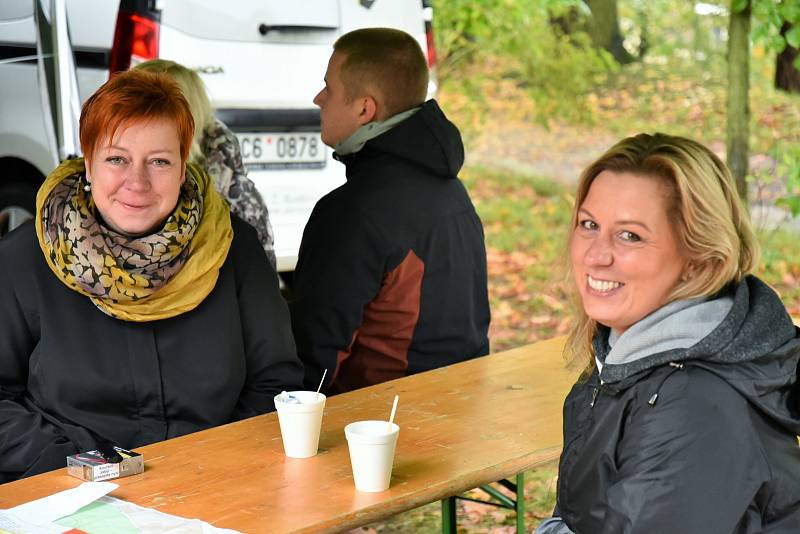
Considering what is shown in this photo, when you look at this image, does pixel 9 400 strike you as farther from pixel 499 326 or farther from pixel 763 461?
pixel 499 326

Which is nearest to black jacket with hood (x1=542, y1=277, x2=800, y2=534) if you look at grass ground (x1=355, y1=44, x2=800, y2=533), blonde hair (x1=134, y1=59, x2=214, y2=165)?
blonde hair (x1=134, y1=59, x2=214, y2=165)

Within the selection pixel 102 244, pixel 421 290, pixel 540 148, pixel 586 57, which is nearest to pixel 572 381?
pixel 421 290

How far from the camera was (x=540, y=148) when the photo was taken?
1226cm

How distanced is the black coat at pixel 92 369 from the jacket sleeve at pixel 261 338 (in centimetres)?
3

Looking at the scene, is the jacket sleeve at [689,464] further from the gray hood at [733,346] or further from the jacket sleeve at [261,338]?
the jacket sleeve at [261,338]

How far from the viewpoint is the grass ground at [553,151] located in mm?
8836

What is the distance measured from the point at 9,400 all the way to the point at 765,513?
1682 millimetres

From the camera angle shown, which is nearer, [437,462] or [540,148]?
[437,462]

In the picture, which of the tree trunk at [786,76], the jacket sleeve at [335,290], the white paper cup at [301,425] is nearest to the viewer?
the white paper cup at [301,425]

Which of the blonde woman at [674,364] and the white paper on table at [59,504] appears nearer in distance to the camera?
the blonde woman at [674,364]

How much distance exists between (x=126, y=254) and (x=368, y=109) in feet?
4.43

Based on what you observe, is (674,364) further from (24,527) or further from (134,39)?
(134,39)

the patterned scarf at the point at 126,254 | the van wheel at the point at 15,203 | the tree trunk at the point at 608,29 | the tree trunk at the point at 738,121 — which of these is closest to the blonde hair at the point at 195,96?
the van wheel at the point at 15,203

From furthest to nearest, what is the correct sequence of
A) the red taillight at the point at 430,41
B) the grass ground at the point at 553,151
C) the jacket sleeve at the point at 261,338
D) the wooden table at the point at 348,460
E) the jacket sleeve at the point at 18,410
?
the grass ground at the point at 553,151
the red taillight at the point at 430,41
the jacket sleeve at the point at 261,338
the jacket sleeve at the point at 18,410
the wooden table at the point at 348,460
